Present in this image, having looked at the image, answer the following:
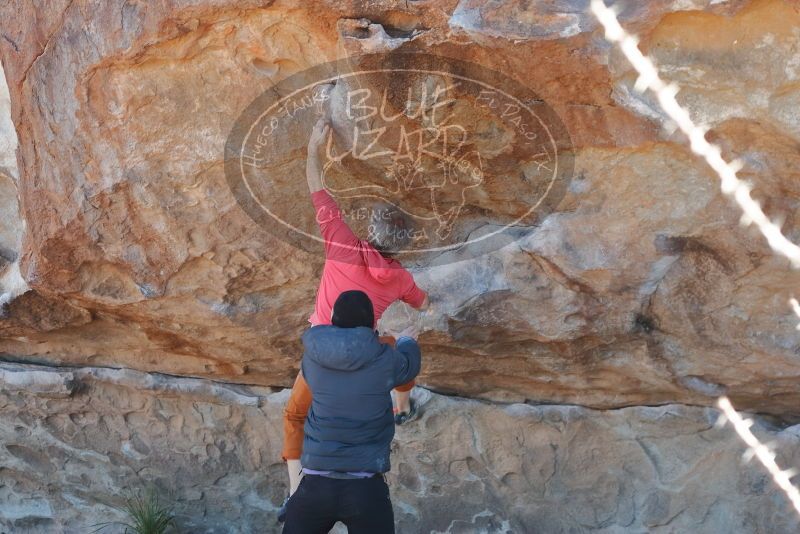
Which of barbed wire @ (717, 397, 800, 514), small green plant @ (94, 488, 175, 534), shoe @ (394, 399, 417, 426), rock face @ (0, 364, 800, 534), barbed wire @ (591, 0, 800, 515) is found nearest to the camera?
barbed wire @ (591, 0, 800, 515)

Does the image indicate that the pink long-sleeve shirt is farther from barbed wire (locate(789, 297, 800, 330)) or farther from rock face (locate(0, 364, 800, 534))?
barbed wire (locate(789, 297, 800, 330))

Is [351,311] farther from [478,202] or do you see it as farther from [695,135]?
[695,135]

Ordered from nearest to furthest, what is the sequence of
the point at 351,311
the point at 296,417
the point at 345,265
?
the point at 351,311
the point at 345,265
the point at 296,417

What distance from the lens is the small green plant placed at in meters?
3.23

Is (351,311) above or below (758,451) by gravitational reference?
above

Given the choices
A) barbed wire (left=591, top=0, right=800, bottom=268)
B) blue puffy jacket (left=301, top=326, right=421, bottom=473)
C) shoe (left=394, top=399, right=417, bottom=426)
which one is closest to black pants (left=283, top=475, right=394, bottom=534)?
blue puffy jacket (left=301, top=326, right=421, bottom=473)

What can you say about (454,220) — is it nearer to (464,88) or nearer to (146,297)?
(464,88)

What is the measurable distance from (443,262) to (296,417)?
620 mm

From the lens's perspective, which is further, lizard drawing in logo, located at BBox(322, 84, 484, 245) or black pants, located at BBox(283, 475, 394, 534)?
lizard drawing in logo, located at BBox(322, 84, 484, 245)

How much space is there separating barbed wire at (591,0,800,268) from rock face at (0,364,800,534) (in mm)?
716

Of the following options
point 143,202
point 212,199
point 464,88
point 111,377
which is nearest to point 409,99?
Answer: point 464,88

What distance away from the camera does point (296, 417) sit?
8.20 ft

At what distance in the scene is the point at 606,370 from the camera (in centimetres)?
280

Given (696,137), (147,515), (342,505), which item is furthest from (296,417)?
(696,137)
